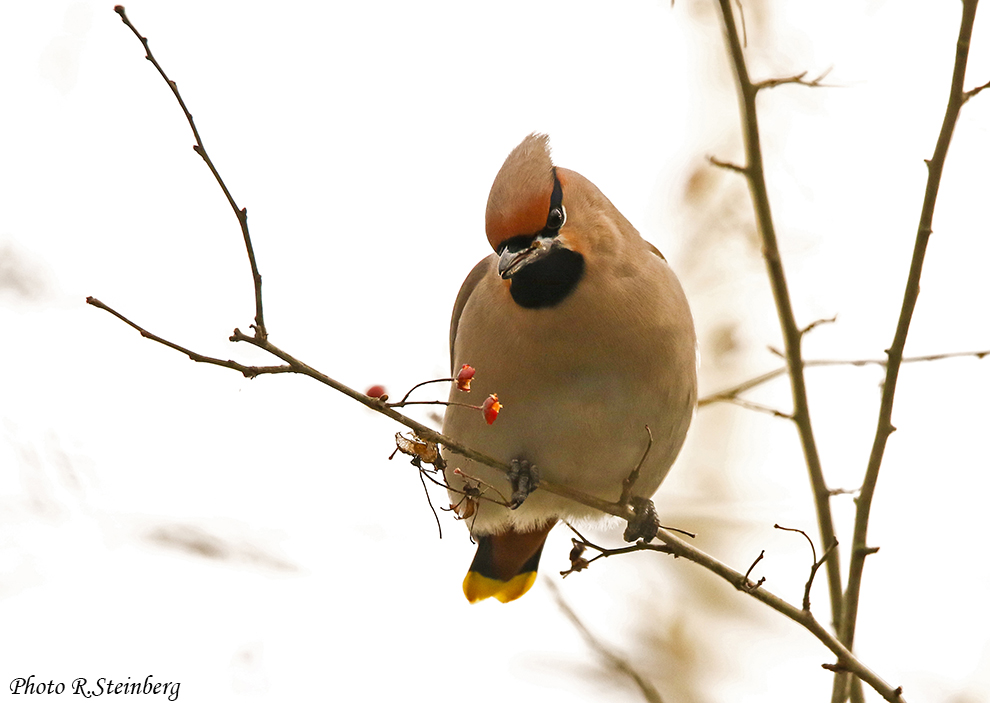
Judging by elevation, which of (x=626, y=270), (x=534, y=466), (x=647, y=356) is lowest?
(x=534, y=466)

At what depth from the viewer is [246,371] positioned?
7.33 feet

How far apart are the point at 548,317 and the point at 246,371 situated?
151cm

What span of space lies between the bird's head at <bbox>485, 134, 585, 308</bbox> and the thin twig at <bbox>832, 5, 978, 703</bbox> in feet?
3.39

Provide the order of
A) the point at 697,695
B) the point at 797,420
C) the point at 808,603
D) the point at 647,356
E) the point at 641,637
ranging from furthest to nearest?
the point at 641,637, the point at 697,695, the point at 647,356, the point at 797,420, the point at 808,603

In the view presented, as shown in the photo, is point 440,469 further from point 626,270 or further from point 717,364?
point 717,364

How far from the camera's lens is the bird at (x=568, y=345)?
11.4ft

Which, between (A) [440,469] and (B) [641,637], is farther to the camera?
(B) [641,637]

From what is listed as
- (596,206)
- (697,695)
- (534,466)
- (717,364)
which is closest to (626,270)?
(596,206)

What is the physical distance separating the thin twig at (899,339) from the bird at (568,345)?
2.26 feet

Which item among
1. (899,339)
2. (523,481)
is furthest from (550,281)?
(899,339)

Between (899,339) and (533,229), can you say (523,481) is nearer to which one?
(533,229)

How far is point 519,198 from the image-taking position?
336cm

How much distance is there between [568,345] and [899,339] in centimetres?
102

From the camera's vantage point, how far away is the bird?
346 cm
